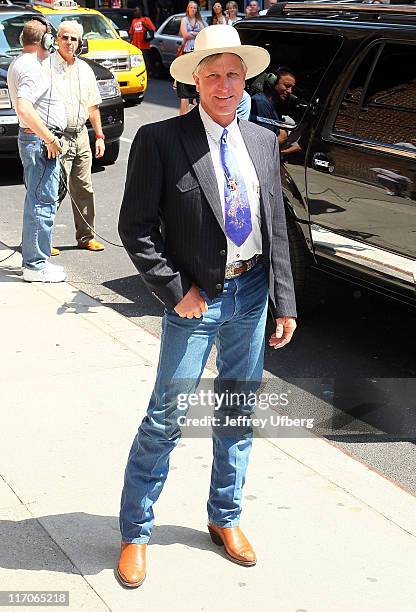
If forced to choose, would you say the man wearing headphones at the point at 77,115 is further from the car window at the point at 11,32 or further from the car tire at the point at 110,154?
the car window at the point at 11,32

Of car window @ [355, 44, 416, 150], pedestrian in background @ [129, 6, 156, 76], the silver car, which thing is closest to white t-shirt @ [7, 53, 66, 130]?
car window @ [355, 44, 416, 150]

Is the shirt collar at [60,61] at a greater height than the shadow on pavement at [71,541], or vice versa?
the shirt collar at [60,61]

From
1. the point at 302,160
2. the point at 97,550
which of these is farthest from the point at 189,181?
the point at 302,160

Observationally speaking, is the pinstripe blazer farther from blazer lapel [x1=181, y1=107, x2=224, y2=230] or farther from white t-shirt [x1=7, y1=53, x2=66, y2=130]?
white t-shirt [x1=7, y1=53, x2=66, y2=130]

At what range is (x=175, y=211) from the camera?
130 inches

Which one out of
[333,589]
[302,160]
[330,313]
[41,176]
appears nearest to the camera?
[333,589]

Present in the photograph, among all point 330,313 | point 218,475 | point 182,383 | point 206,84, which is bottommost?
point 330,313

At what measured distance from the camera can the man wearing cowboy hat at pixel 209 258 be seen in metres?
3.27

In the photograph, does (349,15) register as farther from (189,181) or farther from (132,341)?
(189,181)

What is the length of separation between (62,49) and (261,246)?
4616 mm

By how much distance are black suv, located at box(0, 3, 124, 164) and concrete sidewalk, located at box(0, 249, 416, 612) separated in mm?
5779

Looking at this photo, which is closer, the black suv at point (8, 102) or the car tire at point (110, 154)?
the black suv at point (8, 102)

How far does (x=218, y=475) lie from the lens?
363cm

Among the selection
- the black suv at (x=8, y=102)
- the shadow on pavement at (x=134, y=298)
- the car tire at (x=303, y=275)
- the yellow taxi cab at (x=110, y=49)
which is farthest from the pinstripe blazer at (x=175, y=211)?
the yellow taxi cab at (x=110, y=49)
